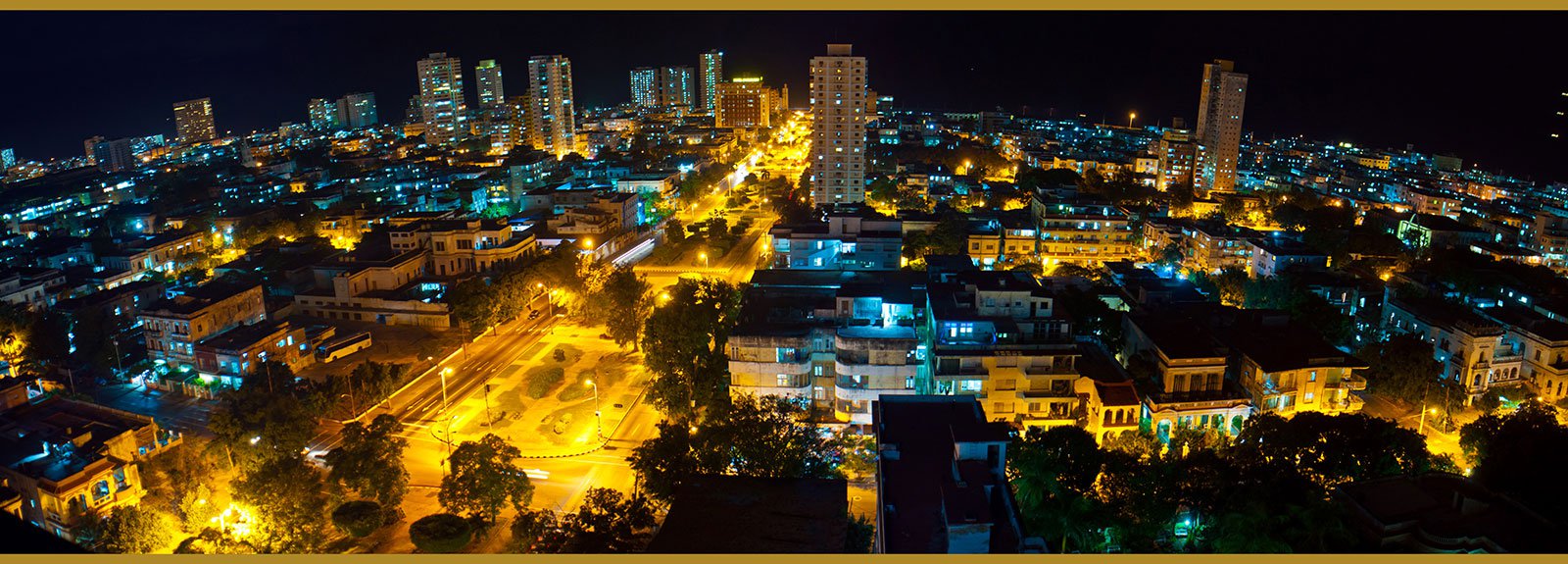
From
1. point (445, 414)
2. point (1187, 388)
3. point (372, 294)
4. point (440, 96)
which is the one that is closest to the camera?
point (1187, 388)

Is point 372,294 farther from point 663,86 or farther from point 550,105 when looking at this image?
point 663,86

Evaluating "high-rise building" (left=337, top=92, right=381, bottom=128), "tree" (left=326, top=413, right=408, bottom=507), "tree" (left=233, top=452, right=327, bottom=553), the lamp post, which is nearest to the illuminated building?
the lamp post

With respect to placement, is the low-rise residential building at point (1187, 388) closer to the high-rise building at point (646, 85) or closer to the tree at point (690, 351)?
the tree at point (690, 351)

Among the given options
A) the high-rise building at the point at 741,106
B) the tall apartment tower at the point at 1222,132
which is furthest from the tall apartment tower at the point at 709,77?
the tall apartment tower at the point at 1222,132

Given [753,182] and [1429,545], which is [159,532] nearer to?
[1429,545]

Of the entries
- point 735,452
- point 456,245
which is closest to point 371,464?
point 735,452

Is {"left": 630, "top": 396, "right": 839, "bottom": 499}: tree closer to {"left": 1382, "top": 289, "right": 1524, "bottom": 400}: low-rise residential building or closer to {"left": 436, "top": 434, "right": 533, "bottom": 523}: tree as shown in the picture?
{"left": 436, "top": 434, "right": 533, "bottom": 523}: tree
